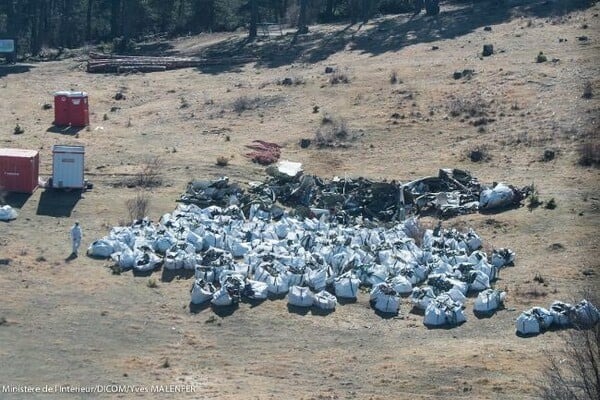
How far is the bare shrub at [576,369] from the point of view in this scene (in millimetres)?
17406

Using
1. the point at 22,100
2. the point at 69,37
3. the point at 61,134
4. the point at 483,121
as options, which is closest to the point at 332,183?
the point at 483,121

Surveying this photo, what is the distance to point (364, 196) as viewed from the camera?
3500cm

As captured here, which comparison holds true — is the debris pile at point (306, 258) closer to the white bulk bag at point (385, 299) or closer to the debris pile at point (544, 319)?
the white bulk bag at point (385, 299)

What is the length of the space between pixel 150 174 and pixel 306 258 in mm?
9448

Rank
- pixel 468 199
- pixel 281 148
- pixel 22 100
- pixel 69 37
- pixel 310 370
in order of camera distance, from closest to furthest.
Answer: pixel 310 370 → pixel 468 199 → pixel 281 148 → pixel 22 100 → pixel 69 37

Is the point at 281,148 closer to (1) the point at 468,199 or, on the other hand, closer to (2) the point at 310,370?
(1) the point at 468,199

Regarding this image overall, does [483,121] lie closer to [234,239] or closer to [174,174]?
[174,174]

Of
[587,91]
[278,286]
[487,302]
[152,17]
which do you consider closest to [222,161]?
[278,286]

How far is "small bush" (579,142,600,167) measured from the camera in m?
36.9

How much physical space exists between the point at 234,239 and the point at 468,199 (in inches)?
289

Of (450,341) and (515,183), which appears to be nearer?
(450,341)

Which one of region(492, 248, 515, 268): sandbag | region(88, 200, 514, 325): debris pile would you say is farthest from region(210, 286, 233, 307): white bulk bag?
region(492, 248, 515, 268): sandbag

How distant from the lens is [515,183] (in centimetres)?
3625

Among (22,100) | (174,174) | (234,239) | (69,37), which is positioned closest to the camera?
(234,239)
